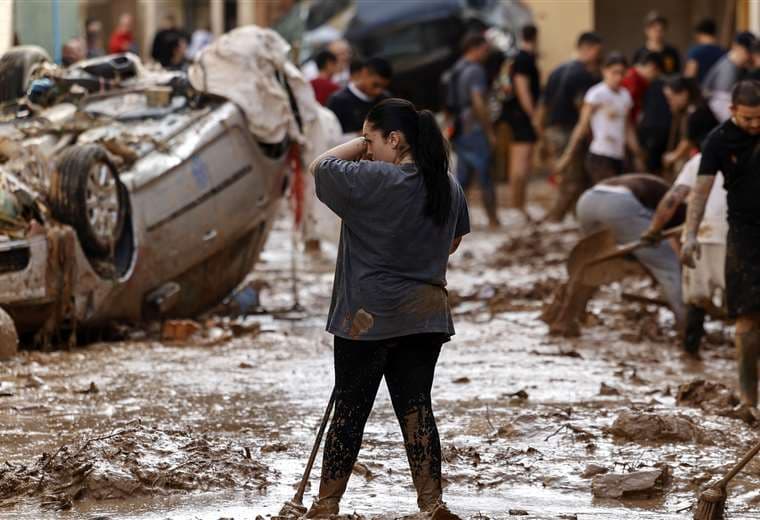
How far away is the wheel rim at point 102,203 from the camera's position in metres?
9.91

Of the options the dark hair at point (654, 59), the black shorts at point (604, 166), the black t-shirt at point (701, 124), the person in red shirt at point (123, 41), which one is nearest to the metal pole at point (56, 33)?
the black shorts at point (604, 166)

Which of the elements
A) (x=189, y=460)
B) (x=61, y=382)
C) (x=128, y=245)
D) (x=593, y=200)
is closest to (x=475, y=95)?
(x=593, y=200)

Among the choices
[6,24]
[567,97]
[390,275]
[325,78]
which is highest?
[390,275]

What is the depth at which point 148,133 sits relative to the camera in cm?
1102

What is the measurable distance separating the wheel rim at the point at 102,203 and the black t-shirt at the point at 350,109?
2870mm

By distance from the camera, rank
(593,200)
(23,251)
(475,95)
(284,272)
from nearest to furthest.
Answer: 1. (23,251)
2. (593,200)
3. (284,272)
4. (475,95)

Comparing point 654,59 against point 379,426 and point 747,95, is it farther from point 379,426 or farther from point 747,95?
point 379,426

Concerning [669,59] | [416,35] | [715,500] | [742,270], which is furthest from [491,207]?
[715,500]

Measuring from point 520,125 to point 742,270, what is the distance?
10.6 m

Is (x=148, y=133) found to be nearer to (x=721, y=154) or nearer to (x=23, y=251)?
(x=23, y=251)

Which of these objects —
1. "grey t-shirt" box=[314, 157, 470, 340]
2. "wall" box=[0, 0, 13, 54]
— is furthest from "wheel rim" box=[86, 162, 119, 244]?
"grey t-shirt" box=[314, 157, 470, 340]

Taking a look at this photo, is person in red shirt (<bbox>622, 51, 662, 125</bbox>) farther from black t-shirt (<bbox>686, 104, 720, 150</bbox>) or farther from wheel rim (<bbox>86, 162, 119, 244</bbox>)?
wheel rim (<bbox>86, 162, 119, 244</bbox>)

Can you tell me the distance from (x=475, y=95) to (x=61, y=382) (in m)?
9.85

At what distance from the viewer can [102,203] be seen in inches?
396
